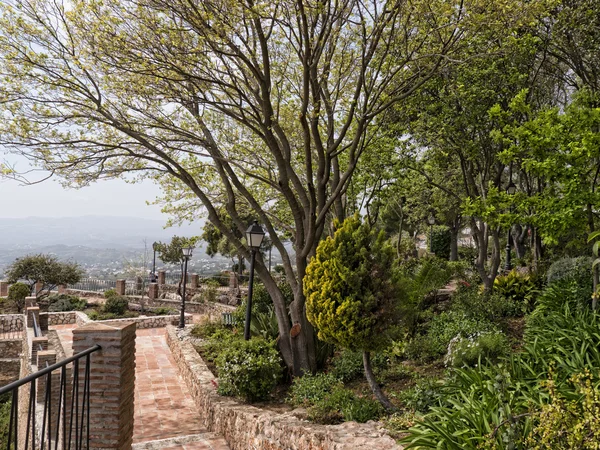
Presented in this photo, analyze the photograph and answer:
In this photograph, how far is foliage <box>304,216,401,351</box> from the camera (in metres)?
6.23

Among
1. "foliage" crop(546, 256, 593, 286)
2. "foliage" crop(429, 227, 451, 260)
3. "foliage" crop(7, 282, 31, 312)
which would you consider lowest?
"foliage" crop(7, 282, 31, 312)

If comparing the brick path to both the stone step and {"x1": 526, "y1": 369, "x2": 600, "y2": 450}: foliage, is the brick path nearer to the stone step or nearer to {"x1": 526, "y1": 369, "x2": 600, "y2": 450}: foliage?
the stone step

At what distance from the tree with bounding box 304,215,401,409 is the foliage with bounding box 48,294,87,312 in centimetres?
2286

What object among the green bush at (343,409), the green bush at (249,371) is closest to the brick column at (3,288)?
the green bush at (249,371)

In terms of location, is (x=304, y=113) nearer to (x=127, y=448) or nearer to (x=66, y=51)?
(x=66, y=51)

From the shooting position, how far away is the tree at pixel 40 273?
27.7 m

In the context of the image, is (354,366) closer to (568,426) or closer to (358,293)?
(358,293)

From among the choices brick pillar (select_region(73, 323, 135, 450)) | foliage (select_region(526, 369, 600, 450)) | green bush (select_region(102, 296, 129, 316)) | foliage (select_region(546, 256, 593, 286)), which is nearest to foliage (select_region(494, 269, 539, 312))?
foliage (select_region(546, 256, 593, 286))

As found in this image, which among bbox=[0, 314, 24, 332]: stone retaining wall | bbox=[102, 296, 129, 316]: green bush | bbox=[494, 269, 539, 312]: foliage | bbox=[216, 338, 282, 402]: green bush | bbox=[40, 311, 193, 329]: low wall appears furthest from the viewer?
bbox=[102, 296, 129, 316]: green bush

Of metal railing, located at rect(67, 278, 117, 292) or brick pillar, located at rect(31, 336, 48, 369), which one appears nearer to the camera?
brick pillar, located at rect(31, 336, 48, 369)

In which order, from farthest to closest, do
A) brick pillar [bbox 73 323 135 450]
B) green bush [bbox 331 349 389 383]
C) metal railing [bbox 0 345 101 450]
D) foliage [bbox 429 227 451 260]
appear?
1. foliage [bbox 429 227 451 260]
2. green bush [bbox 331 349 389 383]
3. brick pillar [bbox 73 323 135 450]
4. metal railing [bbox 0 345 101 450]

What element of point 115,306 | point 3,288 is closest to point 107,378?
point 115,306

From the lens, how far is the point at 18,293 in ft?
79.6

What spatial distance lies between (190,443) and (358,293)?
3.71 meters
